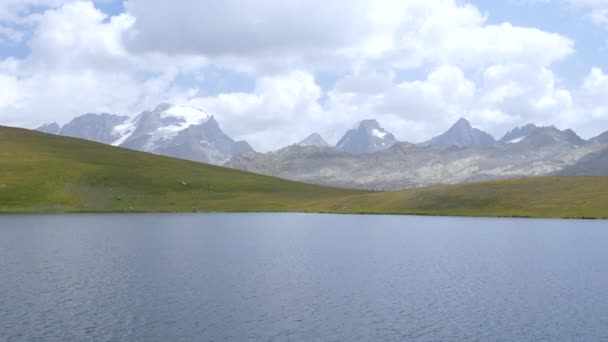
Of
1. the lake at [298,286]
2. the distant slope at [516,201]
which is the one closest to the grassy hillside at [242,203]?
the distant slope at [516,201]

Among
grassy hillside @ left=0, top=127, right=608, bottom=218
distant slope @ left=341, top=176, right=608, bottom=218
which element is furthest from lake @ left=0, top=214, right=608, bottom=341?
distant slope @ left=341, top=176, right=608, bottom=218

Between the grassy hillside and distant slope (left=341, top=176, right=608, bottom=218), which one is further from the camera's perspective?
distant slope (left=341, top=176, right=608, bottom=218)

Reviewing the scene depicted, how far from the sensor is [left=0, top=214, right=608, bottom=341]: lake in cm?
4147

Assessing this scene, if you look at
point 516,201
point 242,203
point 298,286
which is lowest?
point 298,286

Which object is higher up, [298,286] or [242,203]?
[242,203]

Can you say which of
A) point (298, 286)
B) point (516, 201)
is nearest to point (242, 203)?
point (516, 201)

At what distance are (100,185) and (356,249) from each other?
123163 mm

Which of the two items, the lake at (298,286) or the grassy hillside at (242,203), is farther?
the grassy hillside at (242,203)

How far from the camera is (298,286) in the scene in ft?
191

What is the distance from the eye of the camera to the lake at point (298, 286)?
41.5 meters

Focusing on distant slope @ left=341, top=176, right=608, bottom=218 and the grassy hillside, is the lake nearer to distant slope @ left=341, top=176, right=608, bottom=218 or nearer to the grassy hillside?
the grassy hillside

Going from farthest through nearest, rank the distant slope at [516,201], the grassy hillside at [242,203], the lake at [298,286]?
the distant slope at [516,201]
the grassy hillside at [242,203]
the lake at [298,286]

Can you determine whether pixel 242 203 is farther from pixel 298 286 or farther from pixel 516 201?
pixel 298 286

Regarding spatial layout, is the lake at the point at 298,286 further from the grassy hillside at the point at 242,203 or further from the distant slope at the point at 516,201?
the distant slope at the point at 516,201
